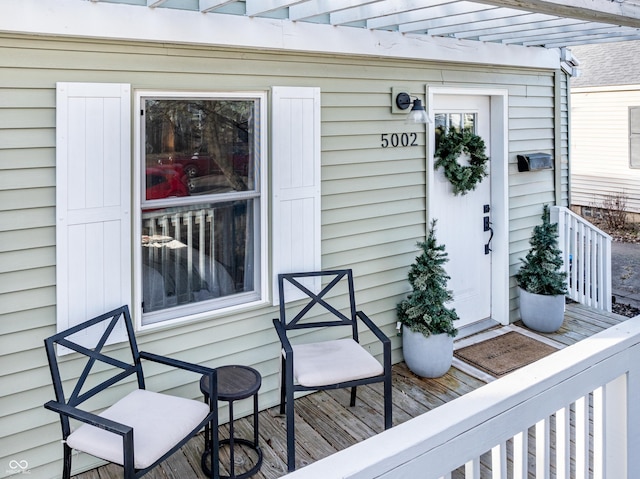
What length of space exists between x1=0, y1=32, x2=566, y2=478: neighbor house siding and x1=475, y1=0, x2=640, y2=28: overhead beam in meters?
1.39

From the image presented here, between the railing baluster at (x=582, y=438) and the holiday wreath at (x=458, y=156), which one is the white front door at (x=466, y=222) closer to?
the holiday wreath at (x=458, y=156)

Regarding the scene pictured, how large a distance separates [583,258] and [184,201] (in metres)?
4.04

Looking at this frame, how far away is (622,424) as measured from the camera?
1.56 meters

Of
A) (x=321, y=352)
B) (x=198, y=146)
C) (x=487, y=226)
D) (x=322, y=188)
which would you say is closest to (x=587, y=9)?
(x=322, y=188)

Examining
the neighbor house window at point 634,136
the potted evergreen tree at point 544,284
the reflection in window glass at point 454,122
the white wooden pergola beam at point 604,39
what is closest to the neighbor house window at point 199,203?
the reflection in window glass at point 454,122

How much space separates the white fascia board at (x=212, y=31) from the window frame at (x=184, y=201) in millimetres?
284

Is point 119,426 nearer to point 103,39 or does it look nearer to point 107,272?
point 107,272

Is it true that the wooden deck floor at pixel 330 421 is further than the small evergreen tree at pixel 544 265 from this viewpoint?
No

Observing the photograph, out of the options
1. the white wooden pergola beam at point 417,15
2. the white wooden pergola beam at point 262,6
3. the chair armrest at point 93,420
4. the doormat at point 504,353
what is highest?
the white wooden pergola beam at point 417,15

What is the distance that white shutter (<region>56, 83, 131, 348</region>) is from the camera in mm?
2602

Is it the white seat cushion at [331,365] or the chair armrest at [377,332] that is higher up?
the chair armrest at [377,332]

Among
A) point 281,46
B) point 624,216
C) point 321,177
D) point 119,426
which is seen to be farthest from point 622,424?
point 624,216

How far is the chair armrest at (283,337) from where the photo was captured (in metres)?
2.79

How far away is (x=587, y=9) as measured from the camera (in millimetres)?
2592
